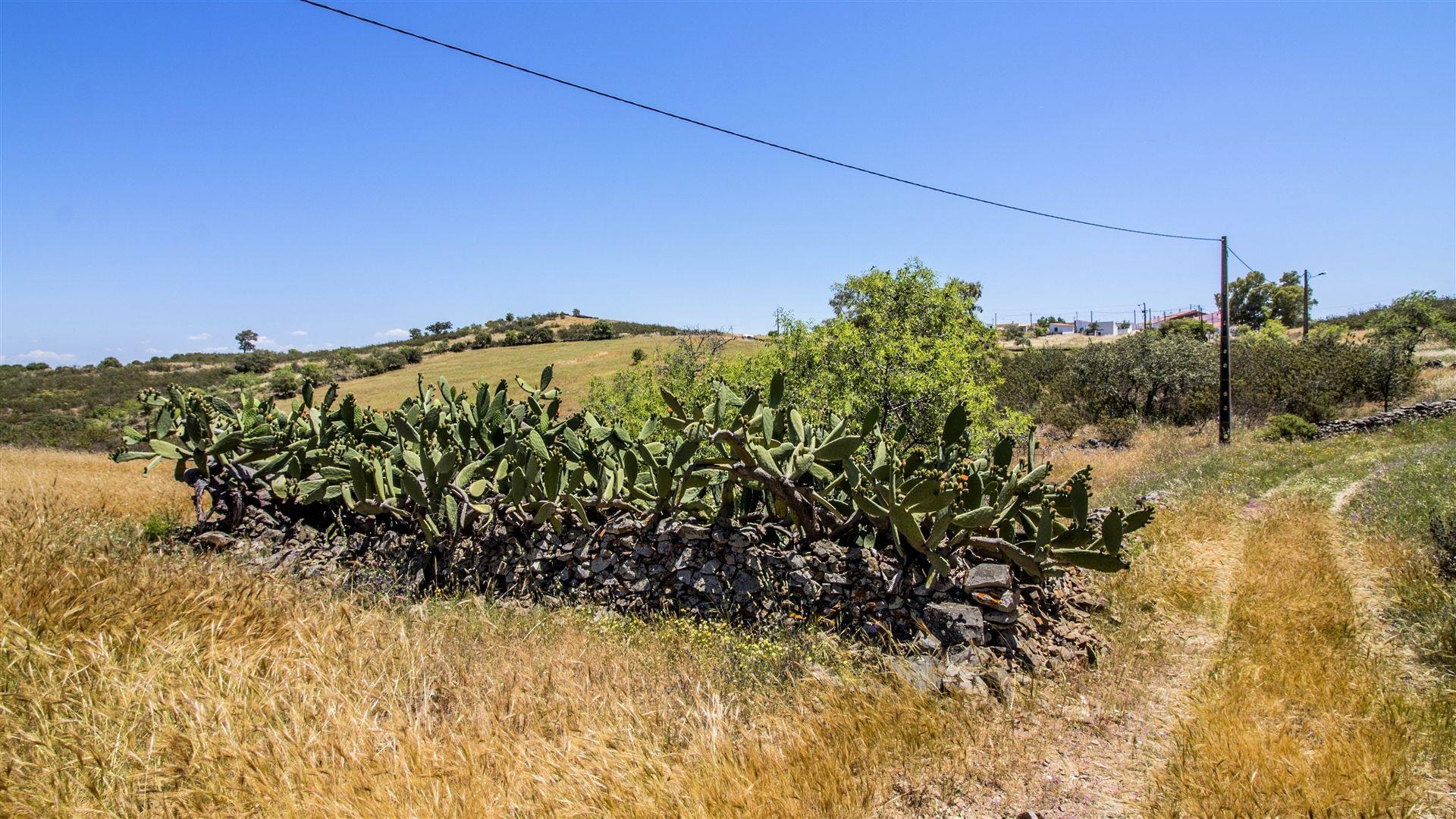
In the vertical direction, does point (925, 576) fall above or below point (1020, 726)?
above

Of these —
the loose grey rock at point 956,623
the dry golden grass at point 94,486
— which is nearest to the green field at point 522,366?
the dry golden grass at point 94,486

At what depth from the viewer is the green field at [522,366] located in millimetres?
39219

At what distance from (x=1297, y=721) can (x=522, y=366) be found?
4668 centimetres

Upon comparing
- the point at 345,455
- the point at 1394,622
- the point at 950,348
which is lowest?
the point at 1394,622

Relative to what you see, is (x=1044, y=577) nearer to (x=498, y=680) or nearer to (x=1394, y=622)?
(x=1394, y=622)

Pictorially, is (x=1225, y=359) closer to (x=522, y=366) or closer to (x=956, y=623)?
(x=956, y=623)

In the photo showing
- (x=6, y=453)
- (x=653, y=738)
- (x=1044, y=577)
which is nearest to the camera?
(x=653, y=738)

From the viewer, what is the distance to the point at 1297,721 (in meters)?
3.58

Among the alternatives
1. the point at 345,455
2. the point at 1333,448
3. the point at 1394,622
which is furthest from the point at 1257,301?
the point at 345,455

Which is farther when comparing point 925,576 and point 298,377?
point 298,377

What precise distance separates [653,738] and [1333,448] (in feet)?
56.8

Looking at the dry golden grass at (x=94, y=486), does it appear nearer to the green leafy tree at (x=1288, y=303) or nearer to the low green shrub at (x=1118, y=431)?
the low green shrub at (x=1118, y=431)

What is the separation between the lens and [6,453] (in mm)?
16516

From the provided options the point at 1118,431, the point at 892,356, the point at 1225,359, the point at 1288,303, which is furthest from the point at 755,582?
the point at 1288,303
